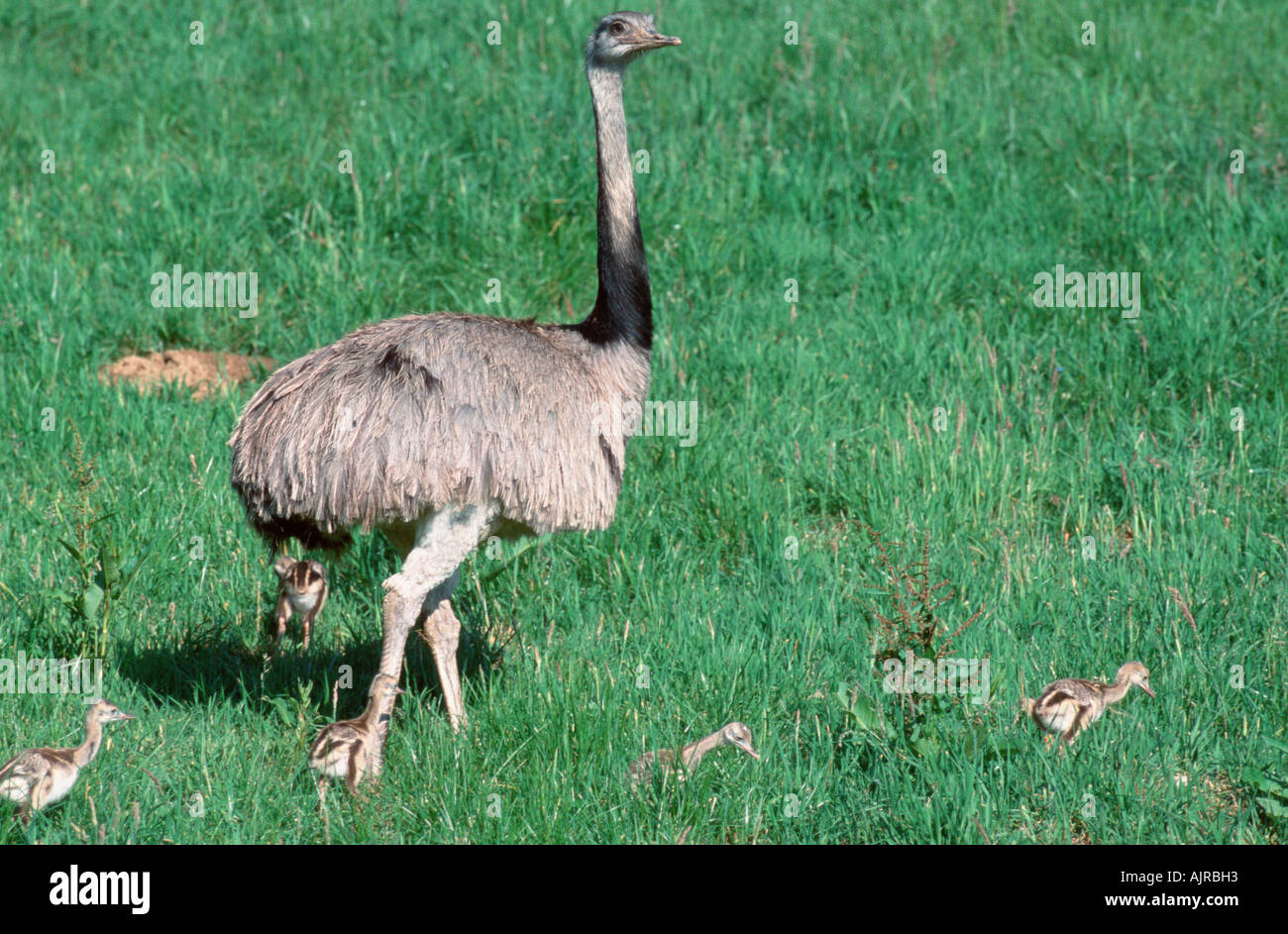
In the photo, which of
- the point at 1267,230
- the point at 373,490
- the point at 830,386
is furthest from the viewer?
the point at 1267,230

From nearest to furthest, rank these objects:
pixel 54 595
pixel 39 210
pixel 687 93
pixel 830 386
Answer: pixel 54 595 → pixel 830 386 → pixel 39 210 → pixel 687 93

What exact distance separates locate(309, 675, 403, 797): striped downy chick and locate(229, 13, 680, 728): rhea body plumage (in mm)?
208

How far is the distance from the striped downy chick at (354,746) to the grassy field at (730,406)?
4.5 inches

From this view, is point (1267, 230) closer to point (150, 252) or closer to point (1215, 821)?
point (1215, 821)

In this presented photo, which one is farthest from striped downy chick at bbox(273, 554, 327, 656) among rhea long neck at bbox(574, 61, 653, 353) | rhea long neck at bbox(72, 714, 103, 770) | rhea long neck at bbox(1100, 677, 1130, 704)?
rhea long neck at bbox(1100, 677, 1130, 704)

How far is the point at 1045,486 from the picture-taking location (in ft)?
24.1

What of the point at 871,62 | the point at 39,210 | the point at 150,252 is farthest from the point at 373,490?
the point at 871,62

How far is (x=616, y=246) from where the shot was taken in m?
6.18

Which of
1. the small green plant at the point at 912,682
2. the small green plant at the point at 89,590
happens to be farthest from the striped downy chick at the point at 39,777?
the small green plant at the point at 912,682

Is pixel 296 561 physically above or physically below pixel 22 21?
below

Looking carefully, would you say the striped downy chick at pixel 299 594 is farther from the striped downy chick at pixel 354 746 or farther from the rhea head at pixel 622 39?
the rhea head at pixel 622 39

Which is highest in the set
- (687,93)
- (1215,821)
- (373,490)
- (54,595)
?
(687,93)

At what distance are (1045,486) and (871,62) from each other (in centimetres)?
504

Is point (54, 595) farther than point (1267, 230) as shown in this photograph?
No
